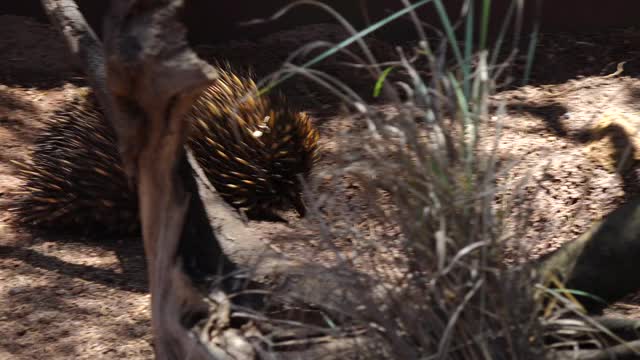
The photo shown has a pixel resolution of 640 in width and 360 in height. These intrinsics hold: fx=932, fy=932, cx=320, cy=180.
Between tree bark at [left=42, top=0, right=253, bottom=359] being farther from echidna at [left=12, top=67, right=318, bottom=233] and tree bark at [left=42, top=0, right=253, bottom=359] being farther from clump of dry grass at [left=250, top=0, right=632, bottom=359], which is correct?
echidna at [left=12, top=67, right=318, bottom=233]

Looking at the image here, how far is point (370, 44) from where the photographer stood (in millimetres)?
6844

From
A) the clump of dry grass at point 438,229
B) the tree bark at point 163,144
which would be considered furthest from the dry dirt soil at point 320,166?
the tree bark at point 163,144

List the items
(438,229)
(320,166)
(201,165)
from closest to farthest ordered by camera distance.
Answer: (438,229)
(201,165)
(320,166)

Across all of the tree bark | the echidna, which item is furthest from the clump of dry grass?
the echidna

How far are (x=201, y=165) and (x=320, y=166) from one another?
0.76 metres

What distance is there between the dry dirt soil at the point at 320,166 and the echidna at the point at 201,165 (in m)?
0.16

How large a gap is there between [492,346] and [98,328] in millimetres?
2279

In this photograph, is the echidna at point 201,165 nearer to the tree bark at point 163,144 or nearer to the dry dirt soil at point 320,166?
the dry dirt soil at point 320,166

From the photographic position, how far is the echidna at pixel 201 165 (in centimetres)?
530

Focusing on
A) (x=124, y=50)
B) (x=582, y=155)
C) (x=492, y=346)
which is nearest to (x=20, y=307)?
(x=124, y=50)

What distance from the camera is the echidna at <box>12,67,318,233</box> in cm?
530

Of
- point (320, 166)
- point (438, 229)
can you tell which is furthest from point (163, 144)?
point (320, 166)

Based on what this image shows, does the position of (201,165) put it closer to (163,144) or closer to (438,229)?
(163,144)

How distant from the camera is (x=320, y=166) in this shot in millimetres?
5750
